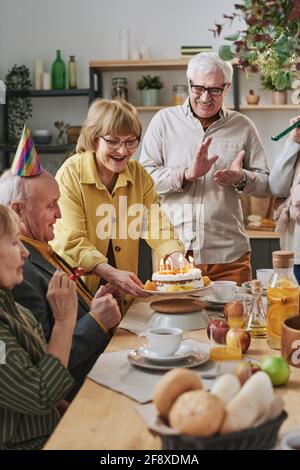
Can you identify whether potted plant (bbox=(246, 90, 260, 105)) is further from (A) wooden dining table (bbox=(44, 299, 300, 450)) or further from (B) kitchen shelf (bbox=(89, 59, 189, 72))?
(A) wooden dining table (bbox=(44, 299, 300, 450))

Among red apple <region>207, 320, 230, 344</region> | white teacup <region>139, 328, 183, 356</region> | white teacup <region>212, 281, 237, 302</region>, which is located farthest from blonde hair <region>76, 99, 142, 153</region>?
white teacup <region>139, 328, 183, 356</region>

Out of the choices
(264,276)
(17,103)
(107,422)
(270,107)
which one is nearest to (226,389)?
(107,422)

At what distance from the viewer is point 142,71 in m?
6.23

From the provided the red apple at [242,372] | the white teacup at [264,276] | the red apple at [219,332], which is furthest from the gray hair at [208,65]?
the red apple at [242,372]

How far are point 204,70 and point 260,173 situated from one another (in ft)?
1.74

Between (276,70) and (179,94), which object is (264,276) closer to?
(276,70)

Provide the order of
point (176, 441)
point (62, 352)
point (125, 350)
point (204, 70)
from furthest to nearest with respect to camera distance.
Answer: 1. point (204, 70)
2. point (125, 350)
3. point (62, 352)
4. point (176, 441)

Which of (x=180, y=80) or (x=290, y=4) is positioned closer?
(x=290, y=4)

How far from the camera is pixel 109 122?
8.93 feet

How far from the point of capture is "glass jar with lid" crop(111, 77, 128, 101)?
6031 mm

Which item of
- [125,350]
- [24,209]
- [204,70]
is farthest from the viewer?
[204,70]

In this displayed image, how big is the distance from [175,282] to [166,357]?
622 millimetres
